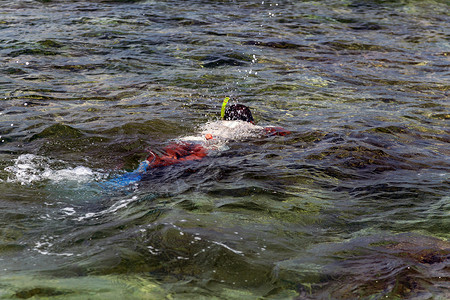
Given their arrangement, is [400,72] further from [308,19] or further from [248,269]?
[248,269]

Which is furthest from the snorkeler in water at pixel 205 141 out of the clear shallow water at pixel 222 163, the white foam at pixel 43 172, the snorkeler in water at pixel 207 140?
the white foam at pixel 43 172

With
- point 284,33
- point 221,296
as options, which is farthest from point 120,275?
point 284,33

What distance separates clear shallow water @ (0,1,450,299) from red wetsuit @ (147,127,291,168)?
0.17 metres

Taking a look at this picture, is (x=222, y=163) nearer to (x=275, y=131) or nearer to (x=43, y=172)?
(x=275, y=131)

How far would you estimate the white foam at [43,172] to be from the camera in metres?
4.98

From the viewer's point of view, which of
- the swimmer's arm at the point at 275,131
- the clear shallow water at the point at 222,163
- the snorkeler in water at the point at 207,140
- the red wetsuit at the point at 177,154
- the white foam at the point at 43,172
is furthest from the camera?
the swimmer's arm at the point at 275,131

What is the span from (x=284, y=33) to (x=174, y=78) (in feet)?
14.4

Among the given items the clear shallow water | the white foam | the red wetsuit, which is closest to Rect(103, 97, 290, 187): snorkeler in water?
the red wetsuit

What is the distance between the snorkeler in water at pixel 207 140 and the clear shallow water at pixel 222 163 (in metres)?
0.18

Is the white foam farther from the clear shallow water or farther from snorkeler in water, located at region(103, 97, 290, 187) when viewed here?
snorkeler in water, located at region(103, 97, 290, 187)

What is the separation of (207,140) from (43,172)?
1.89 m

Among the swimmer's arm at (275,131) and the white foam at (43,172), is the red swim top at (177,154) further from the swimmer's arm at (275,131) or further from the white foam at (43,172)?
the swimmer's arm at (275,131)

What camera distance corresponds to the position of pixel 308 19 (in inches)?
553

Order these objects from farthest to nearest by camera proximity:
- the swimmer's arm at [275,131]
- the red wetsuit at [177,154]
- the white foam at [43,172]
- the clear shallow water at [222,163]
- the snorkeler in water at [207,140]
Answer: the swimmer's arm at [275,131] < the red wetsuit at [177,154] < the snorkeler in water at [207,140] < the white foam at [43,172] < the clear shallow water at [222,163]
